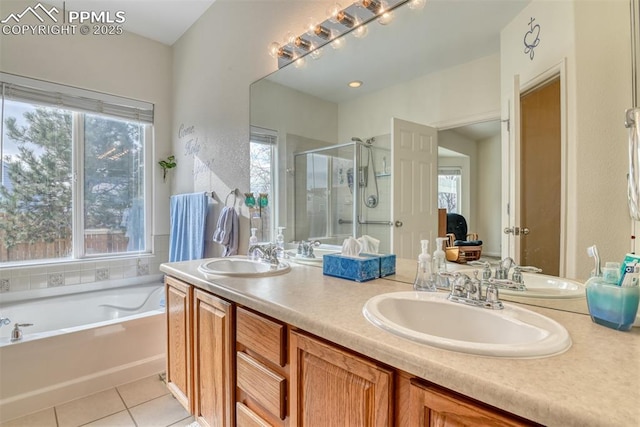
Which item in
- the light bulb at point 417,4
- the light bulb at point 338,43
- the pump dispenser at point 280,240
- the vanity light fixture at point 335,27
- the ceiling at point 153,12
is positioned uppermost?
the ceiling at point 153,12

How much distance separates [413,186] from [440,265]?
36cm

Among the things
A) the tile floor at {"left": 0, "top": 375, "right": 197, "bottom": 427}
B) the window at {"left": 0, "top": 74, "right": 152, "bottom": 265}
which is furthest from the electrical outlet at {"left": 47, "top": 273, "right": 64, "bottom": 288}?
the tile floor at {"left": 0, "top": 375, "right": 197, "bottom": 427}

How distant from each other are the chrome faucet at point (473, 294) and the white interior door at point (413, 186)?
34 centimetres

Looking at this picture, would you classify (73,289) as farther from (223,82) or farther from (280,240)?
(223,82)

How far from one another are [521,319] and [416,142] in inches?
32.6

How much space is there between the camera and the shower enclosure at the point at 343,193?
1.53 metres

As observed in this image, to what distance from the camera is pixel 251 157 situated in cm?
225

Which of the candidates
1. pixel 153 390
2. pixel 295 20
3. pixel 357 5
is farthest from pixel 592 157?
pixel 153 390

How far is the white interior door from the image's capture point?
1.34 metres

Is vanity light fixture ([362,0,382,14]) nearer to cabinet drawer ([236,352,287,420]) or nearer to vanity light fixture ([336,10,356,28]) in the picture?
vanity light fixture ([336,10,356,28])

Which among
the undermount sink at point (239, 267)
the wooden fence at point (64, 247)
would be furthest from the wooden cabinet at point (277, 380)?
the wooden fence at point (64, 247)

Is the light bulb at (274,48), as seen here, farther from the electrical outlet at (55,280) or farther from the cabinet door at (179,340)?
the electrical outlet at (55,280)

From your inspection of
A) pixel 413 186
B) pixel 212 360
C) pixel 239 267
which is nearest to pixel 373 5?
pixel 413 186

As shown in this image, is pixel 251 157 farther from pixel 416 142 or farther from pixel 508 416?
pixel 508 416
